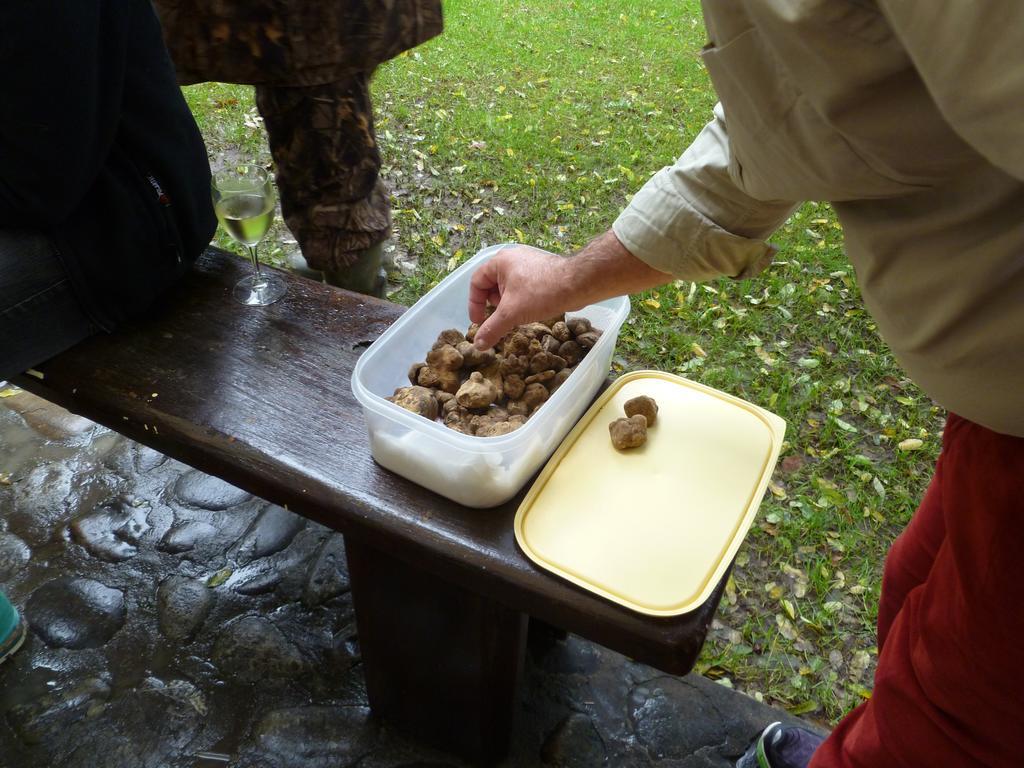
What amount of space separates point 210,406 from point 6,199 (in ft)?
1.83

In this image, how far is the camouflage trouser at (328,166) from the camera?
2307 millimetres

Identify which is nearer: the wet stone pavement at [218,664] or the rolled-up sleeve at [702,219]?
the rolled-up sleeve at [702,219]

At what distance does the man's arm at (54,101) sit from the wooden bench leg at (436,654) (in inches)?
35.9

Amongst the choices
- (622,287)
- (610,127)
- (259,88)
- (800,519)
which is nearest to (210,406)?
(622,287)

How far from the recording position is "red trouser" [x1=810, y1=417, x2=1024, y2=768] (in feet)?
2.89

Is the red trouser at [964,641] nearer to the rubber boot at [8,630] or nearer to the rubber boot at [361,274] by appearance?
the rubber boot at [8,630]

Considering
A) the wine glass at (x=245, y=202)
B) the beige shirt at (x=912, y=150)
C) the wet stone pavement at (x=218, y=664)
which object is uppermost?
the beige shirt at (x=912, y=150)

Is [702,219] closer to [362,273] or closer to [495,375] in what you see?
Result: [495,375]

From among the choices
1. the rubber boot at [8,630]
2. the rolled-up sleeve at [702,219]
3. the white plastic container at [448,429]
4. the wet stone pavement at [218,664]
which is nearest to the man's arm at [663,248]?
the rolled-up sleeve at [702,219]

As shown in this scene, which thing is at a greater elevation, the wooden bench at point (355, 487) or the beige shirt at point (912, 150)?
the beige shirt at point (912, 150)

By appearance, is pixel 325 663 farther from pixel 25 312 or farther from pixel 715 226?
pixel 715 226

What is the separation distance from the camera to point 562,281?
1298mm

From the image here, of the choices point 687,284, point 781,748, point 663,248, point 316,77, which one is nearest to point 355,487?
point 663,248

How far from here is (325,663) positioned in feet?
6.18
